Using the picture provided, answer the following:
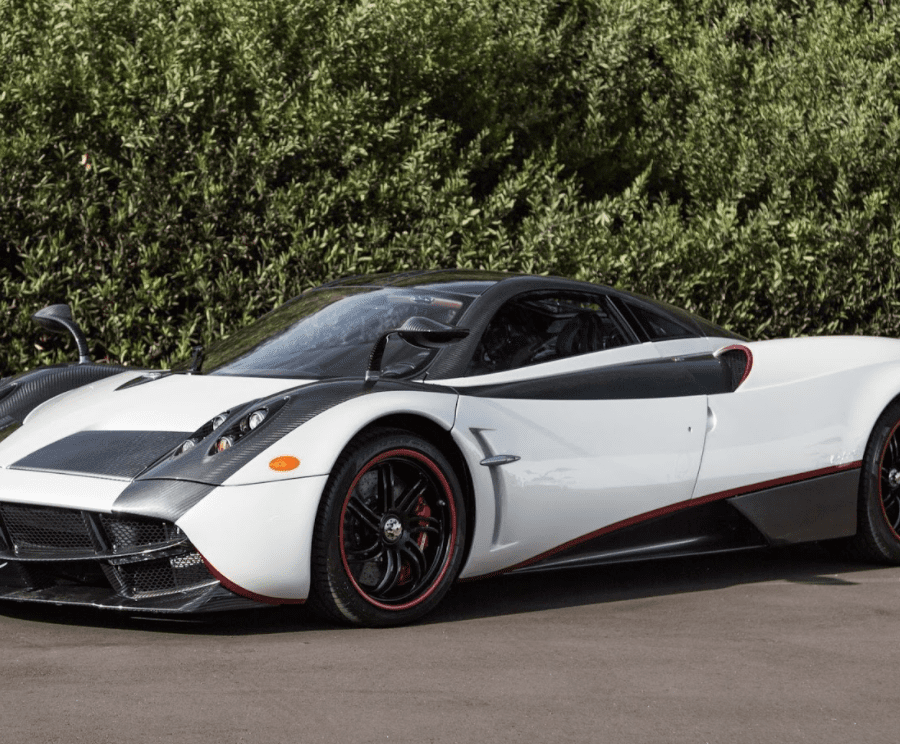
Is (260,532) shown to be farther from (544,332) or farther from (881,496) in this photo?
(881,496)

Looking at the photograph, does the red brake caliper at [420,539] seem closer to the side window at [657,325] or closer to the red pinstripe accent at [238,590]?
the red pinstripe accent at [238,590]

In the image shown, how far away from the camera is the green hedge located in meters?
9.59

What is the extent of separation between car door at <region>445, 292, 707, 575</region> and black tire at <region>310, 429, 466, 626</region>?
15 centimetres

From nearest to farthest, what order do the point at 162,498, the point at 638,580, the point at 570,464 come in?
the point at 162,498
the point at 570,464
the point at 638,580

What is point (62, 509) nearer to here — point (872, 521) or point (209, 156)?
point (872, 521)

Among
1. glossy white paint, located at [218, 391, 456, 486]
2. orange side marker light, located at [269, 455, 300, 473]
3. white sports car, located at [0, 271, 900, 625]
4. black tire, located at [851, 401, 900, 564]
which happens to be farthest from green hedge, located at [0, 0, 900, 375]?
orange side marker light, located at [269, 455, 300, 473]

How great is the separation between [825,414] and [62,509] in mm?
3337

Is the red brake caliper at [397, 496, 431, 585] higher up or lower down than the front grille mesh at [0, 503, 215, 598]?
lower down

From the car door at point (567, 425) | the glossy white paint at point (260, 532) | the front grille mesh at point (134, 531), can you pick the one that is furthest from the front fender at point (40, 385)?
the car door at point (567, 425)

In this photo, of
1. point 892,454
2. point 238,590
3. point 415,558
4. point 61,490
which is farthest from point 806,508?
point 61,490

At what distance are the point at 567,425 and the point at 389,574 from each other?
37.1 inches

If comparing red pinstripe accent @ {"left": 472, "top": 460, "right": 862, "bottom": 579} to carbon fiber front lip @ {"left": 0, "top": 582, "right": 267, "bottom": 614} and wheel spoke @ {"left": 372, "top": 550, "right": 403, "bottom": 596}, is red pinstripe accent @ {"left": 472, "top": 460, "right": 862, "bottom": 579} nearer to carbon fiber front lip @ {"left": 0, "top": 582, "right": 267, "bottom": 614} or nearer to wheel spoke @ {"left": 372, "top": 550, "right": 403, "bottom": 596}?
wheel spoke @ {"left": 372, "top": 550, "right": 403, "bottom": 596}

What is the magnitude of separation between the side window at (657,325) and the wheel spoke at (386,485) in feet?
5.24

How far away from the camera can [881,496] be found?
670 cm
